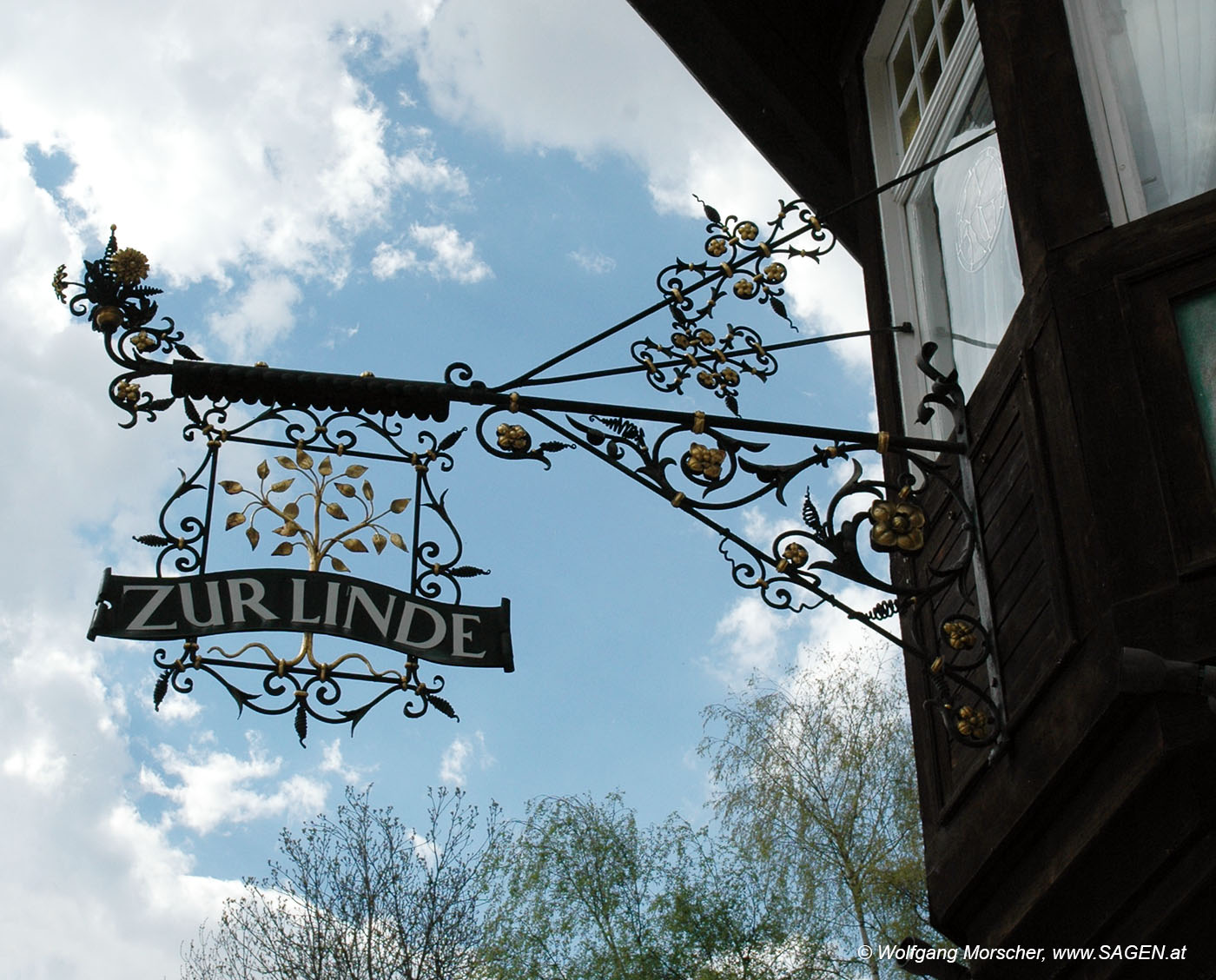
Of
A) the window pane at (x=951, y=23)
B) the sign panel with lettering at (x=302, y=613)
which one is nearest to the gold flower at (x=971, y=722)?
the sign panel with lettering at (x=302, y=613)

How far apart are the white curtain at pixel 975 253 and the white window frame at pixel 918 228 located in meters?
0.11

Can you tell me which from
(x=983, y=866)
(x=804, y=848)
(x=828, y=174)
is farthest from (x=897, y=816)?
(x=983, y=866)

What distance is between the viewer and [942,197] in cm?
655

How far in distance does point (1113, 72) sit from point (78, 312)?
368 centimetres

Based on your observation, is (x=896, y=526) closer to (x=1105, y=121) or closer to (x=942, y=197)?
(x=1105, y=121)

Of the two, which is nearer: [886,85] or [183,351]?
[183,351]

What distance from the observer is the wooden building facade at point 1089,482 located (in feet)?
13.1

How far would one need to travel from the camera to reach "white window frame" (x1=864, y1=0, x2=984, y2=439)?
20.6ft

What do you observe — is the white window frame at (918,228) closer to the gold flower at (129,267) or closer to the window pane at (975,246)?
the window pane at (975,246)

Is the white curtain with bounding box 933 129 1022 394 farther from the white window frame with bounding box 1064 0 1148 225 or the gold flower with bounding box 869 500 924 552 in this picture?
the gold flower with bounding box 869 500 924 552

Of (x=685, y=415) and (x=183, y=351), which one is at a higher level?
(x=183, y=351)

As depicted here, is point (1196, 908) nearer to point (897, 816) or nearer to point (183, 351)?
point (183, 351)

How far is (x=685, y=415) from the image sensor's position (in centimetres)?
520

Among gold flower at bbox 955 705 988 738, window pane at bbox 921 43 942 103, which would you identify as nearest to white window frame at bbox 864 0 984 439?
window pane at bbox 921 43 942 103
